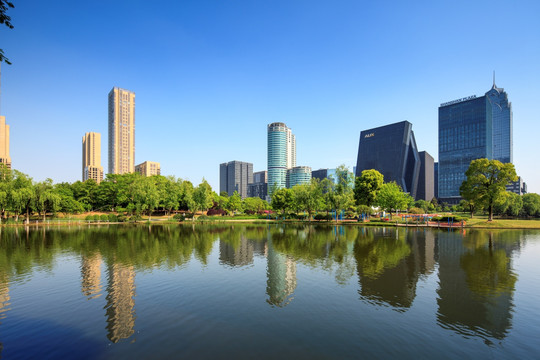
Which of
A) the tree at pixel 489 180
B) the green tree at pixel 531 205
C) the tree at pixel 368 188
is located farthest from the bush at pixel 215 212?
the green tree at pixel 531 205

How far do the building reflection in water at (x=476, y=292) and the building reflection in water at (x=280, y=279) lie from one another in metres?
8.10

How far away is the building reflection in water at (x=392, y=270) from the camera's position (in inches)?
618

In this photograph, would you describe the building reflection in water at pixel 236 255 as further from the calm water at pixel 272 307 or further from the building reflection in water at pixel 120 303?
the building reflection in water at pixel 120 303

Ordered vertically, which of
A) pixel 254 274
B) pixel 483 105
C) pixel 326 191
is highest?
pixel 483 105

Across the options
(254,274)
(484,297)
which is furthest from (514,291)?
(254,274)

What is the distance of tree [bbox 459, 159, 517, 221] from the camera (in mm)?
56469

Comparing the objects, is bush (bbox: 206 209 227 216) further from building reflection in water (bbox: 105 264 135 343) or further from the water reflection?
building reflection in water (bbox: 105 264 135 343)

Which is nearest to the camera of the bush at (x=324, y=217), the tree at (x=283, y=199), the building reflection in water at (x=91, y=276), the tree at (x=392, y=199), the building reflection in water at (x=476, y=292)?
the building reflection in water at (x=476, y=292)

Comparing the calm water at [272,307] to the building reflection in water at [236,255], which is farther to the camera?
the building reflection in water at [236,255]

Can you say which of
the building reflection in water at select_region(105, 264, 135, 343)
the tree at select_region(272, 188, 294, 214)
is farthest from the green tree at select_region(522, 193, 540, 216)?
the building reflection in water at select_region(105, 264, 135, 343)

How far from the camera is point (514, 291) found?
16406mm

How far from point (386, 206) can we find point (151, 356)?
7003cm

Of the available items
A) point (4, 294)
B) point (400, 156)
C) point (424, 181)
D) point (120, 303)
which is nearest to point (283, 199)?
point (120, 303)

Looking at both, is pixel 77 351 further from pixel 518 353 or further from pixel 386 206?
pixel 386 206
